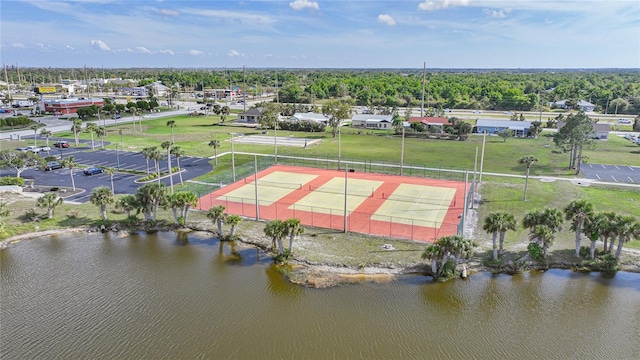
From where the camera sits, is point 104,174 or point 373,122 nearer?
point 104,174

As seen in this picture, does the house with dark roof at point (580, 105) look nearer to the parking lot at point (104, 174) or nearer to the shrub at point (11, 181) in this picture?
the parking lot at point (104, 174)

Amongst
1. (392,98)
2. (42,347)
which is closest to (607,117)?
(392,98)

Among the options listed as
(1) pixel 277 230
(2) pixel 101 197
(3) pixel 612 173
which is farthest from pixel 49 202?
(3) pixel 612 173

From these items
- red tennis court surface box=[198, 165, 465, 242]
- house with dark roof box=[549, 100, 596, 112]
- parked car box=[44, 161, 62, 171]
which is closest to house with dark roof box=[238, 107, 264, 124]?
red tennis court surface box=[198, 165, 465, 242]

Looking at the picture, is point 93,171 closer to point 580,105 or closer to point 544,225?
point 544,225

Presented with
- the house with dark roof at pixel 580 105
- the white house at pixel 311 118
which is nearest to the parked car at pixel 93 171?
the white house at pixel 311 118

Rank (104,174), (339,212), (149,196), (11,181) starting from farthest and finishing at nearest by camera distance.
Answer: (104,174) → (11,181) → (339,212) → (149,196)

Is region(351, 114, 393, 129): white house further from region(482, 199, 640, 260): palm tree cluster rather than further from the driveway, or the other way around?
region(482, 199, 640, 260): palm tree cluster
